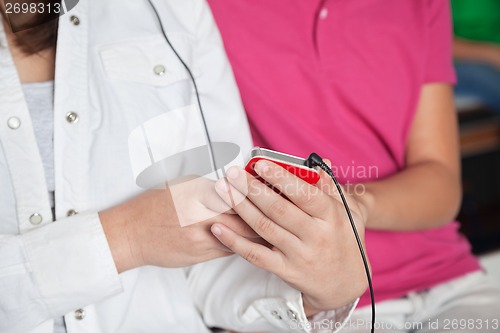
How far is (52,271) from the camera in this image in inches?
29.3

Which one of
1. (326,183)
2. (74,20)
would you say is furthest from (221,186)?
(74,20)

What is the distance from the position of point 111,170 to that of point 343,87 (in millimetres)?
408

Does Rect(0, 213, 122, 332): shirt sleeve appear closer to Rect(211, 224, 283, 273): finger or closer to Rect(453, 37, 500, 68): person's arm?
Rect(211, 224, 283, 273): finger

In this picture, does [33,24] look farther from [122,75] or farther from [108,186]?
[108,186]

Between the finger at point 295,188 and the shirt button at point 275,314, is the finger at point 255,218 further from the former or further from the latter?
the shirt button at point 275,314

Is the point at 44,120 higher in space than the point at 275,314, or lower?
higher

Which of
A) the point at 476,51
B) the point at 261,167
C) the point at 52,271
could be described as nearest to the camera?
the point at 261,167

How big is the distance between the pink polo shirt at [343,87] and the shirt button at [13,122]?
14.1 inches

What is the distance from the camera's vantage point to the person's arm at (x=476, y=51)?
Answer: 1991mm

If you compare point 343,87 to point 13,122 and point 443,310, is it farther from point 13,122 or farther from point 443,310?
point 13,122

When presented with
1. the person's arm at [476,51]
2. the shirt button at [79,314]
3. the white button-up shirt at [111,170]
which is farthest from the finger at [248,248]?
the person's arm at [476,51]

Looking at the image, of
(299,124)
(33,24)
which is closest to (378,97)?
(299,124)

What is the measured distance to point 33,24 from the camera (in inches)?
32.4

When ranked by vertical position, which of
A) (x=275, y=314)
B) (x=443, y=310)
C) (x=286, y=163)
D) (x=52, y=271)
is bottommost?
(x=443, y=310)
